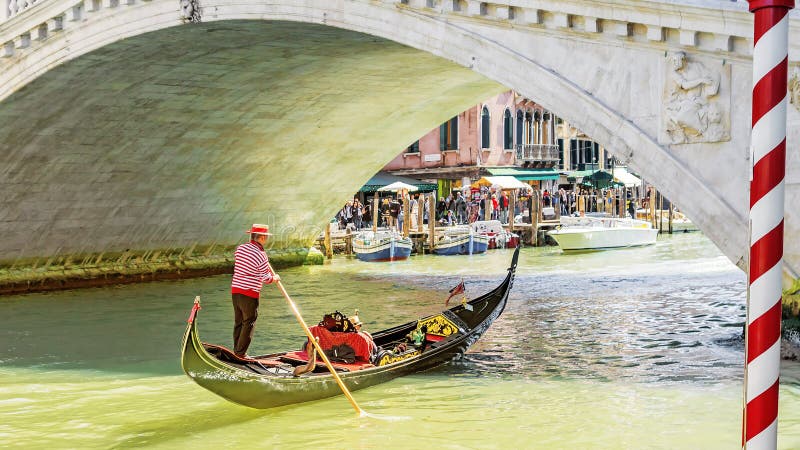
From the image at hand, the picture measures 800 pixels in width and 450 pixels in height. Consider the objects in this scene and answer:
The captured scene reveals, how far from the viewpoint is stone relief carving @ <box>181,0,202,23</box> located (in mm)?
7652

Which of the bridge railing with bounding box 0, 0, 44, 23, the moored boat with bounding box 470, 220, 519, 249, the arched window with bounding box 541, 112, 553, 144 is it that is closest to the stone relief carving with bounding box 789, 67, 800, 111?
the bridge railing with bounding box 0, 0, 44, 23

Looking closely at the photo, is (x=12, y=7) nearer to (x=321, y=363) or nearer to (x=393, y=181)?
(x=321, y=363)

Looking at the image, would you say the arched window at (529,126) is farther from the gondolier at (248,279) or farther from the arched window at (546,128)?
the gondolier at (248,279)

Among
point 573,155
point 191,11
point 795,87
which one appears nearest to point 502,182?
point 573,155

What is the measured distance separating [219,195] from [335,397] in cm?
696

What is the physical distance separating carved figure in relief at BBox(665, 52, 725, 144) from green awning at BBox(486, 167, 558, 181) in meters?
17.3

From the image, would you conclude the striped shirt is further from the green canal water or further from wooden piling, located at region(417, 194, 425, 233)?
wooden piling, located at region(417, 194, 425, 233)

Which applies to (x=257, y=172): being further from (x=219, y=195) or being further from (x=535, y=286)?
(x=535, y=286)

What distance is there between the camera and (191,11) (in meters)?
7.68

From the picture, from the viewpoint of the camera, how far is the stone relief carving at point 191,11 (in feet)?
25.1

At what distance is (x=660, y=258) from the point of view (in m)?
15.6

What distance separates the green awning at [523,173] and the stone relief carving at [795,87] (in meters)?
17.7

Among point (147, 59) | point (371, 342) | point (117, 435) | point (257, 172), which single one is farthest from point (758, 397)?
point (257, 172)

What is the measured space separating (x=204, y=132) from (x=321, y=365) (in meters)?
5.81
